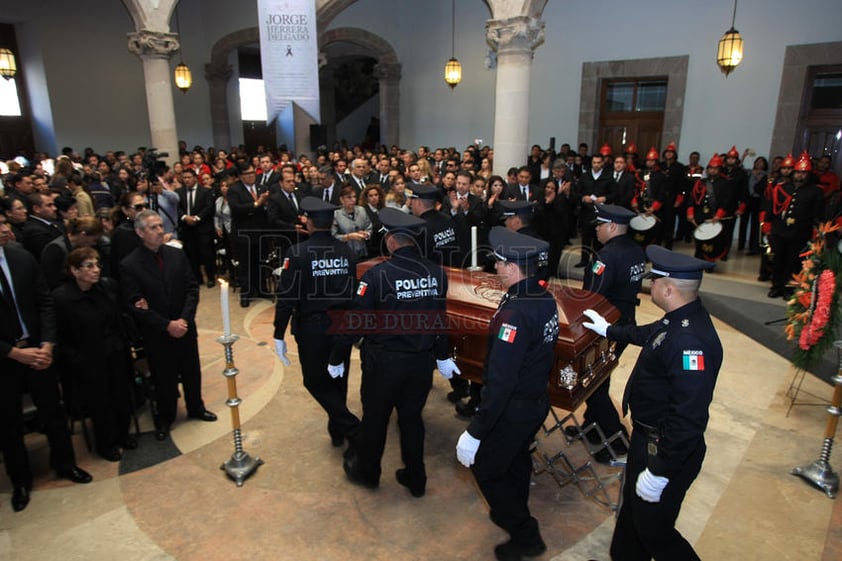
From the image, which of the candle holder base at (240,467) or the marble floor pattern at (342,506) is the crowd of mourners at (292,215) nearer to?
the marble floor pattern at (342,506)

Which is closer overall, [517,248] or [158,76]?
[517,248]

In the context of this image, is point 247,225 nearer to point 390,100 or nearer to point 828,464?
point 828,464

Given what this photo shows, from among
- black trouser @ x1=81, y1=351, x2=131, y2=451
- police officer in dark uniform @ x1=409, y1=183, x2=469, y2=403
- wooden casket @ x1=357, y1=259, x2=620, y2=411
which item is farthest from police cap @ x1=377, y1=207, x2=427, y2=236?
black trouser @ x1=81, y1=351, x2=131, y2=451

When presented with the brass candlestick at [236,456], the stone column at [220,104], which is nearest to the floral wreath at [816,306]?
the brass candlestick at [236,456]

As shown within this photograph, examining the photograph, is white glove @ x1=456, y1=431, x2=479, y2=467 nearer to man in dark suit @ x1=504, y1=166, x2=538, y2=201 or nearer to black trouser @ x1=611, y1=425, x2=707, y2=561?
black trouser @ x1=611, y1=425, x2=707, y2=561

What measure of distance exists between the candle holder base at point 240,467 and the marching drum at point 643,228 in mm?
5750

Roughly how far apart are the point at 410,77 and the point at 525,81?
799 centimetres

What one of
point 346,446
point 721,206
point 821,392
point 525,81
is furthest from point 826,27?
point 346,446

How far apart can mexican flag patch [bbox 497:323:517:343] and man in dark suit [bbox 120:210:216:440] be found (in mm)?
2444

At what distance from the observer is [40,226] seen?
15.0 ft

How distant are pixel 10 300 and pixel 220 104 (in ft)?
47.4

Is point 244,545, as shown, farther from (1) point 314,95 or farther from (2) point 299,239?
(1) point 314,95

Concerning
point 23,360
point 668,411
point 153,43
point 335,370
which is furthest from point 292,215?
point 153,43

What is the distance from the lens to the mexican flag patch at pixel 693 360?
224 cm
